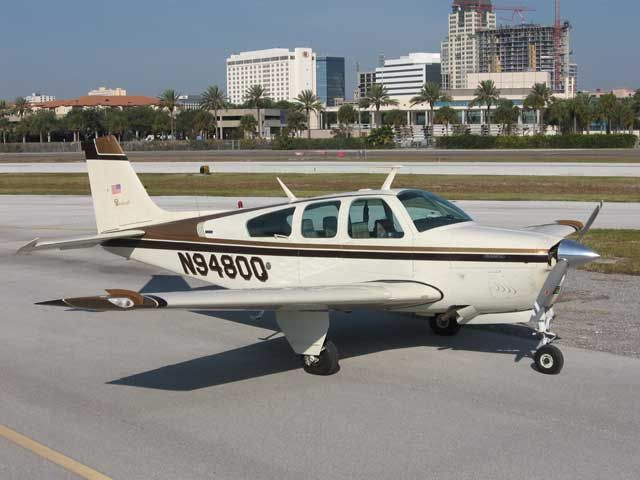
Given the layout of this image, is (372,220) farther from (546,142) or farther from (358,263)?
(546,142)

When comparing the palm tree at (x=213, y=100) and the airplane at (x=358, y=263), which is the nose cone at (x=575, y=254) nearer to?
the airplane at (x=358, y=263)

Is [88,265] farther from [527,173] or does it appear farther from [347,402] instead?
[527,173]

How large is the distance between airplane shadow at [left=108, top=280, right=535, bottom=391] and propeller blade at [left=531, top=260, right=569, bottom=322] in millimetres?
1128

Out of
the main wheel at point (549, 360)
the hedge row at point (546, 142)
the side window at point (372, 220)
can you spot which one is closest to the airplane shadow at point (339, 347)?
the main wheel at point (549, 360)

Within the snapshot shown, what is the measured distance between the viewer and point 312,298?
847 cm

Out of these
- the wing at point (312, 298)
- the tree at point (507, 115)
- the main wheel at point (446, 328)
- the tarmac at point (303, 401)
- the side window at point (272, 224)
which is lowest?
the tarmac at point (303, 401)

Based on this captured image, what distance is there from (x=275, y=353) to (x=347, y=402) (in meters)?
2.22

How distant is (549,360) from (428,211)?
7.37 feet

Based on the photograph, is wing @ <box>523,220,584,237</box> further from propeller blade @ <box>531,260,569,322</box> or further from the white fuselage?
propeller blade @ <box>531,260,569,322</box>

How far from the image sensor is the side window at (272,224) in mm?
10102

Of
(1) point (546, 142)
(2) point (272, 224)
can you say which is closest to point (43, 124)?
(1) point (546, 142)

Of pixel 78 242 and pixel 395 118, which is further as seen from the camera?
pixel 395 118

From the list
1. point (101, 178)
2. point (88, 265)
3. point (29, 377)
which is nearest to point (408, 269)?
point (29, 377)

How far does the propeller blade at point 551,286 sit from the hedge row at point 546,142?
292ft
